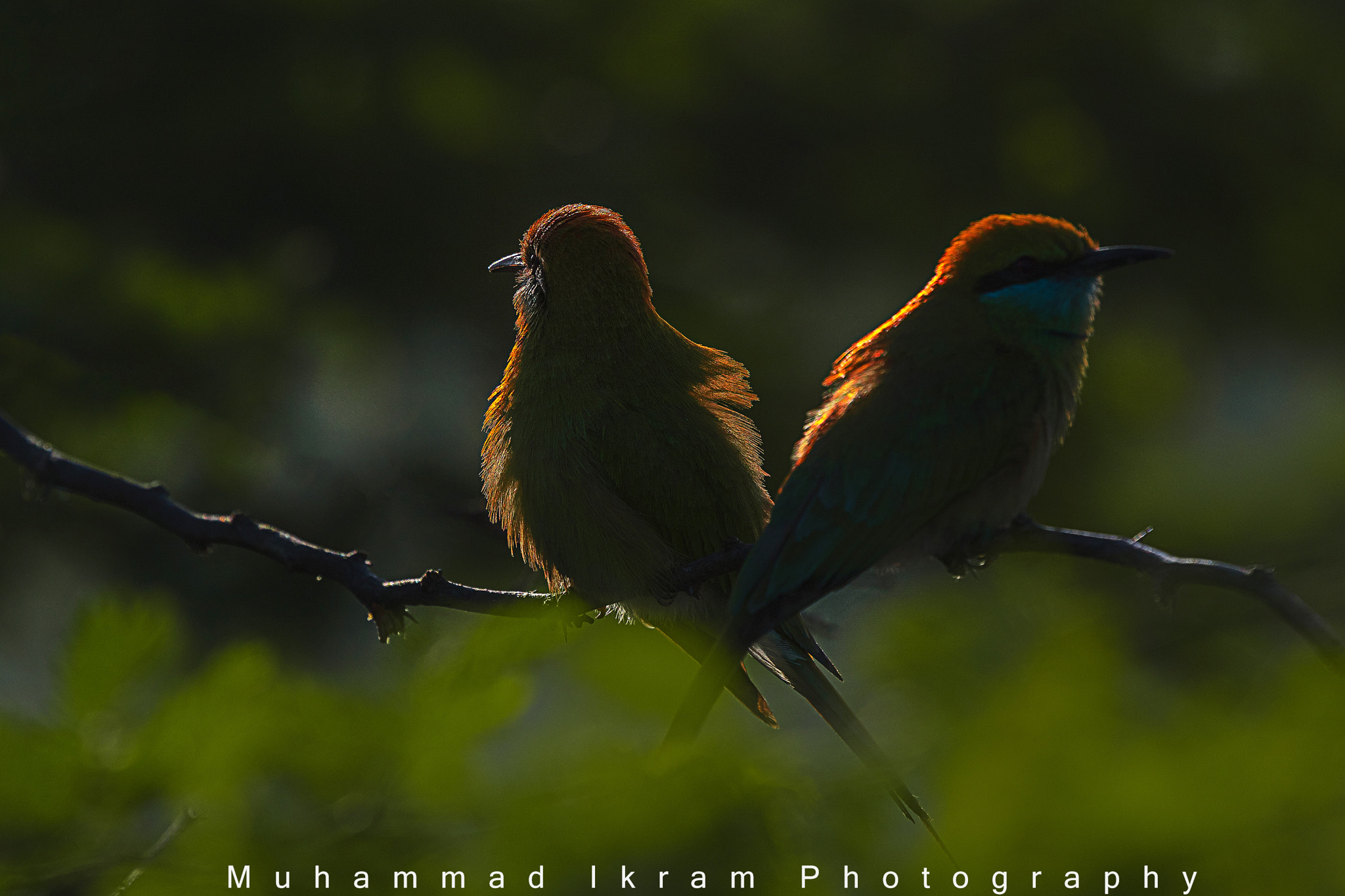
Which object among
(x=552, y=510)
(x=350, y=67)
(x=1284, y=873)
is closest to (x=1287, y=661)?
(x=1284, y=873)

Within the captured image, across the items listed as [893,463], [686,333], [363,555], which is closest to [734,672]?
[893,463]

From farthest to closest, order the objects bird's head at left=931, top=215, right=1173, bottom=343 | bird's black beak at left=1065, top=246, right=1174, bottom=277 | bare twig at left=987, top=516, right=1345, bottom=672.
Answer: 1. bird's head at left=931, top=215, right=1173, bottom=343
2. bird's black beak at left=1065, top=246, right=1174, bottom=277
3. bare twig at left=987, top=516, right=1345, bottom=672

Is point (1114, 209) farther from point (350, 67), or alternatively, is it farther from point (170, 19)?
point (170, 19)

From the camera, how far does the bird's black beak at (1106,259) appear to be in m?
1.79

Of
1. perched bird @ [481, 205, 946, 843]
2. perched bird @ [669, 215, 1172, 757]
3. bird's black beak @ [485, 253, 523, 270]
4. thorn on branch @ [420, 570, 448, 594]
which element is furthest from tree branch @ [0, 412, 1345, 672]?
bird's black beak @ [485, 253, 523, 270]

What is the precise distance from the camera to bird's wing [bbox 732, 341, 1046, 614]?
4.97ft

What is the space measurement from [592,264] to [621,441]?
329 mm

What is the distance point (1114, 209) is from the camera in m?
5.21

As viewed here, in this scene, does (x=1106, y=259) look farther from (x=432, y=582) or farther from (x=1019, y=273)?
(x=432, y=582)

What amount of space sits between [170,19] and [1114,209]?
14.8ft

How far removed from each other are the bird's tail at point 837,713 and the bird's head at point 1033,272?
0.72 m

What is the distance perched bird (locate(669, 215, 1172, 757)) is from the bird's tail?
8.0 inches

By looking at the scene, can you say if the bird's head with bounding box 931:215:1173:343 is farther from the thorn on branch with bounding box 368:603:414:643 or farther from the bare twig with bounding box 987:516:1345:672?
the thorn on branch with bounding box 368:603:414:643

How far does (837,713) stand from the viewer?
1.53 meters
